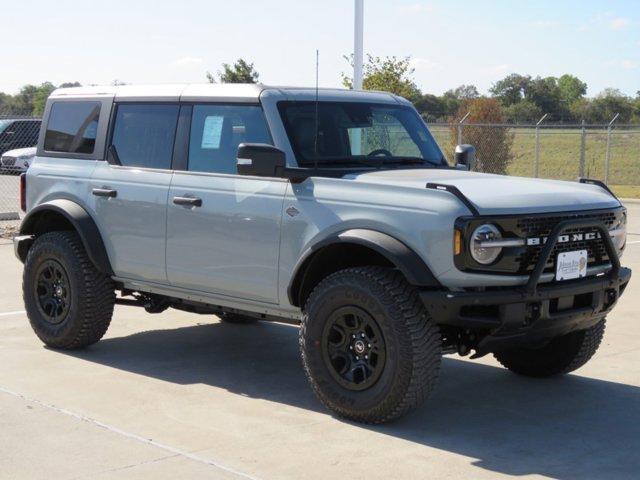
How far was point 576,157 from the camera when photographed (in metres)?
43.5

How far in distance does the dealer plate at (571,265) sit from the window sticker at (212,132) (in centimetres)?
239

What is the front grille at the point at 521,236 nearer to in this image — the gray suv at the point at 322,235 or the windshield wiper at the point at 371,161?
the gray suv at the point at 322,235

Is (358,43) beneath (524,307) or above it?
above

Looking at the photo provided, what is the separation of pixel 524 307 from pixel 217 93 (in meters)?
2.60

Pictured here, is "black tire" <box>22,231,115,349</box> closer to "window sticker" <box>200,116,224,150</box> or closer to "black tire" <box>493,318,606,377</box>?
"window sticker" <box>200,116,224,150</box>

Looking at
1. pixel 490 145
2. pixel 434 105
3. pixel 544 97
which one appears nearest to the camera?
pixel 490 145

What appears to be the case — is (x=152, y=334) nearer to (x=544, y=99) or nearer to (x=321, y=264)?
(x=321, y=264)

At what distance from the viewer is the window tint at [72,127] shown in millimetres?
7688

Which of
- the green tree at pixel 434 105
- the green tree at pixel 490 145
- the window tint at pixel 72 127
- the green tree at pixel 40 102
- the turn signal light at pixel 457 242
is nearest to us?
the turn signal light at pixel 457 242

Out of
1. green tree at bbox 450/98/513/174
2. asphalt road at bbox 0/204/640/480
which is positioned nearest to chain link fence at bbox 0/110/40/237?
green tree at bbox 450/98/513/174

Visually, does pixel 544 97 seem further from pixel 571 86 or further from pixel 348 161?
pixel 348 161

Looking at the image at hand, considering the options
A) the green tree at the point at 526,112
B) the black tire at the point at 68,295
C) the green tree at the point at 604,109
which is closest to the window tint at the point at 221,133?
the black tire at the point at 68,295

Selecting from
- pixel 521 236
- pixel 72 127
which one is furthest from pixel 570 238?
pixel 72 127

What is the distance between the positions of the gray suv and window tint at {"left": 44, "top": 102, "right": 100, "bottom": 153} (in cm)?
2
